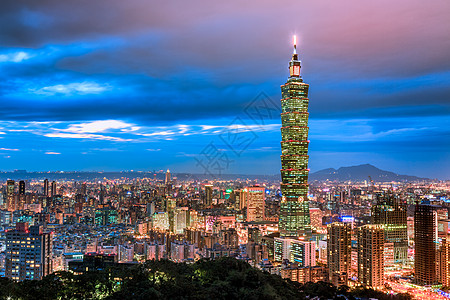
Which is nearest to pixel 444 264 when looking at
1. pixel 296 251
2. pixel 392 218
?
pixel 296 251

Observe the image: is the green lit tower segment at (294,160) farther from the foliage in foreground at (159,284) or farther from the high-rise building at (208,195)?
the foliage in foreground at (159,284)

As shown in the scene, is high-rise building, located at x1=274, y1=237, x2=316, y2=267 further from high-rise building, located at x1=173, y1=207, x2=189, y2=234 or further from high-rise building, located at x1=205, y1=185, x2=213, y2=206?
high-rise building, located at x1=205, y1=185, x2=213, y2=206

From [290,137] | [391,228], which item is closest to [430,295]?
[391,228]

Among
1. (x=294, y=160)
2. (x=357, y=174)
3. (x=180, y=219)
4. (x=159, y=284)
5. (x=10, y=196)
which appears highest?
(x=294, y=160)

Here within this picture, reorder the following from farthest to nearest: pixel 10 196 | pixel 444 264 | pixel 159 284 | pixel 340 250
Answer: pixel 10 196 < pixel 340 250 < pixel 444 264 < pixel 159 284

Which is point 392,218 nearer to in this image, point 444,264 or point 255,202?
point 444,264

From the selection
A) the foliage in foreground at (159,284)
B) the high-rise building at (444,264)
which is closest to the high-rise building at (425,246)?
the high-rise building at (444,264)
